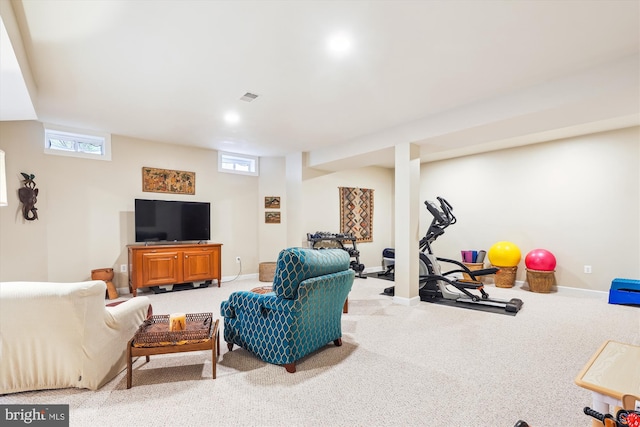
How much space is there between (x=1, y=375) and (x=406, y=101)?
4227 millimetres

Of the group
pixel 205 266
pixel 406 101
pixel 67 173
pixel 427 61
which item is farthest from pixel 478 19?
pixel 67 173

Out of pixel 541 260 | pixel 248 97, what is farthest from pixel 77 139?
pixel 541 260

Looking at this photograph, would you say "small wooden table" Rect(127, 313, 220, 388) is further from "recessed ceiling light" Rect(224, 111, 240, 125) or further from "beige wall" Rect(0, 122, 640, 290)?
"beige wall" Rect(0, 122, 640, 290)

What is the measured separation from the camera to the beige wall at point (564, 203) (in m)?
4.82

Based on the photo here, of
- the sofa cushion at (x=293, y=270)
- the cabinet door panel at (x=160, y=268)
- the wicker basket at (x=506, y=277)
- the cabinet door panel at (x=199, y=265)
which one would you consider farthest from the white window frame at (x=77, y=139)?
the wicker basket at (x=506, y=277)

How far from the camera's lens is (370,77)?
311cm

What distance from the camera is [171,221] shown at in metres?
5.46

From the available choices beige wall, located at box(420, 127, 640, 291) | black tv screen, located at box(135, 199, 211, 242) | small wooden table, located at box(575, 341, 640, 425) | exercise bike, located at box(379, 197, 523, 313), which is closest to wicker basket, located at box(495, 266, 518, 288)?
beige wall, located at box(420, 127, 640, 291)

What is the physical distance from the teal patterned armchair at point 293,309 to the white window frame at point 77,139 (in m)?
3.92

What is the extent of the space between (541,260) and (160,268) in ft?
20.5

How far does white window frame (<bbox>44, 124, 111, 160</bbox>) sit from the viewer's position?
465cm

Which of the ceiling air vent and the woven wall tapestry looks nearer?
the ceiling air vent

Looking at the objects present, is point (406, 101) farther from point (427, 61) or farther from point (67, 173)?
point (67, 173)

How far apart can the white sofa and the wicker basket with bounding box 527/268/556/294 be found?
5.94 meters
